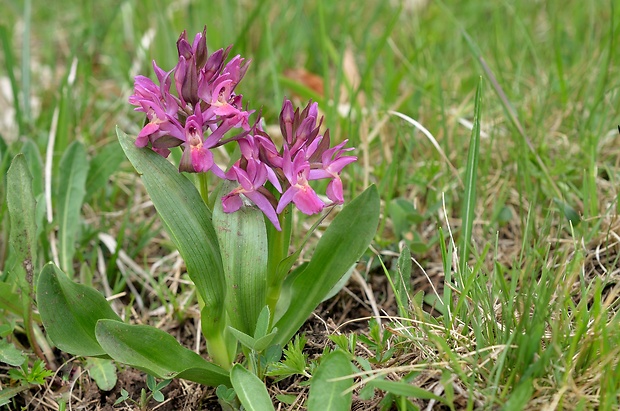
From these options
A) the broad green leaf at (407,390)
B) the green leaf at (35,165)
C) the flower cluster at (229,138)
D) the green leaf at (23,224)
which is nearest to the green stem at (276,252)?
the flower cluster at (229,138)

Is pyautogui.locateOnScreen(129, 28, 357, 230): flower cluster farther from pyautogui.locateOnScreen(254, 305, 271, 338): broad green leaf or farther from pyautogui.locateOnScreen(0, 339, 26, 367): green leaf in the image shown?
pyautogui.locateOnScreen(0, 339, 26, 367): green leaf

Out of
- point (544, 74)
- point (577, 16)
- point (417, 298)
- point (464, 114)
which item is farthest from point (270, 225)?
point (577, 16)

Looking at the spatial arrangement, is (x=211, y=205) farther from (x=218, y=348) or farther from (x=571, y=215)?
(x=571, y=215)

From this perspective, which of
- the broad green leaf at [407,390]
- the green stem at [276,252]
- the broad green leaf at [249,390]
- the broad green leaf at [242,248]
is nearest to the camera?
the broad green leaf at [407,390]

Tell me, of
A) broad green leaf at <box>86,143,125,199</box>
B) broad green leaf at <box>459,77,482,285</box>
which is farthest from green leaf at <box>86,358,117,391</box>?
broad green leaf at <box>459,77,482,285</box>

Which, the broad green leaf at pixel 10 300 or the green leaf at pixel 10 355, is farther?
the broad green leaf at pixel 10 300

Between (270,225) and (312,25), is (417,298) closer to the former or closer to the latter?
(270,225)

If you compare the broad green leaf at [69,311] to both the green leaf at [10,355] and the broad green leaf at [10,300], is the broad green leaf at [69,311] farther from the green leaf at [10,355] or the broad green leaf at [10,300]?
the broad green leaf at [10,300]
